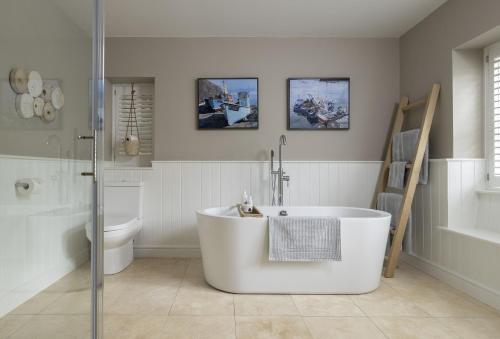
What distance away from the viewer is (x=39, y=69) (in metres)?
1.73

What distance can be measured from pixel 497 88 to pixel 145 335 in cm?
309

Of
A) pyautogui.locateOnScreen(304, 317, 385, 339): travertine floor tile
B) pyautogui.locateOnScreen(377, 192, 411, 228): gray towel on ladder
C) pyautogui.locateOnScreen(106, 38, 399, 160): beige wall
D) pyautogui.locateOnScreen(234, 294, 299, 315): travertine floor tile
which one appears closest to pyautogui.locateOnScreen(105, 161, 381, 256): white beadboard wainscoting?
pyautogui.locateOnScreen(106, 38, 399, 160): beige wall

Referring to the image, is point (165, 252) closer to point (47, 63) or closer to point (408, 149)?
point (47, 63)

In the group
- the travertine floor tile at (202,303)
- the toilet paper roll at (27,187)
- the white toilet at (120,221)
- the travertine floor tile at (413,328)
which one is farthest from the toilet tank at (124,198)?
the travertine floor tile at (413,328)

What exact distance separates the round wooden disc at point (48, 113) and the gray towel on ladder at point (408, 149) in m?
2.79

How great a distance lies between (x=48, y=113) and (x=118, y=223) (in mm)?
1396

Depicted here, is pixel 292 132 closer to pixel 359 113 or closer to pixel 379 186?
pixel 359 113

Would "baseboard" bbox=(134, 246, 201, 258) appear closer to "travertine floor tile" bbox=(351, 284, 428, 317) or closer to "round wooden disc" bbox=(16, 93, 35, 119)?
"travertine floor tile" bbox=(351, 284, 428, 317)

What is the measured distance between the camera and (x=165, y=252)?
3490 mm

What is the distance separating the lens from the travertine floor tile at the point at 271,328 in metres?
1.84

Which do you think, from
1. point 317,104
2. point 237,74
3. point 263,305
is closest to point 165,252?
point 263,305

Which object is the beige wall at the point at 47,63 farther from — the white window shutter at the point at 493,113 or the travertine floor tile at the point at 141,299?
the white window shutter at the point at 493,113

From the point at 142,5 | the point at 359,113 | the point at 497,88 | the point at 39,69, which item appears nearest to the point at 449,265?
the point at 497,88

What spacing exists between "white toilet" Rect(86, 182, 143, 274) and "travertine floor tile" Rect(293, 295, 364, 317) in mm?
1561
